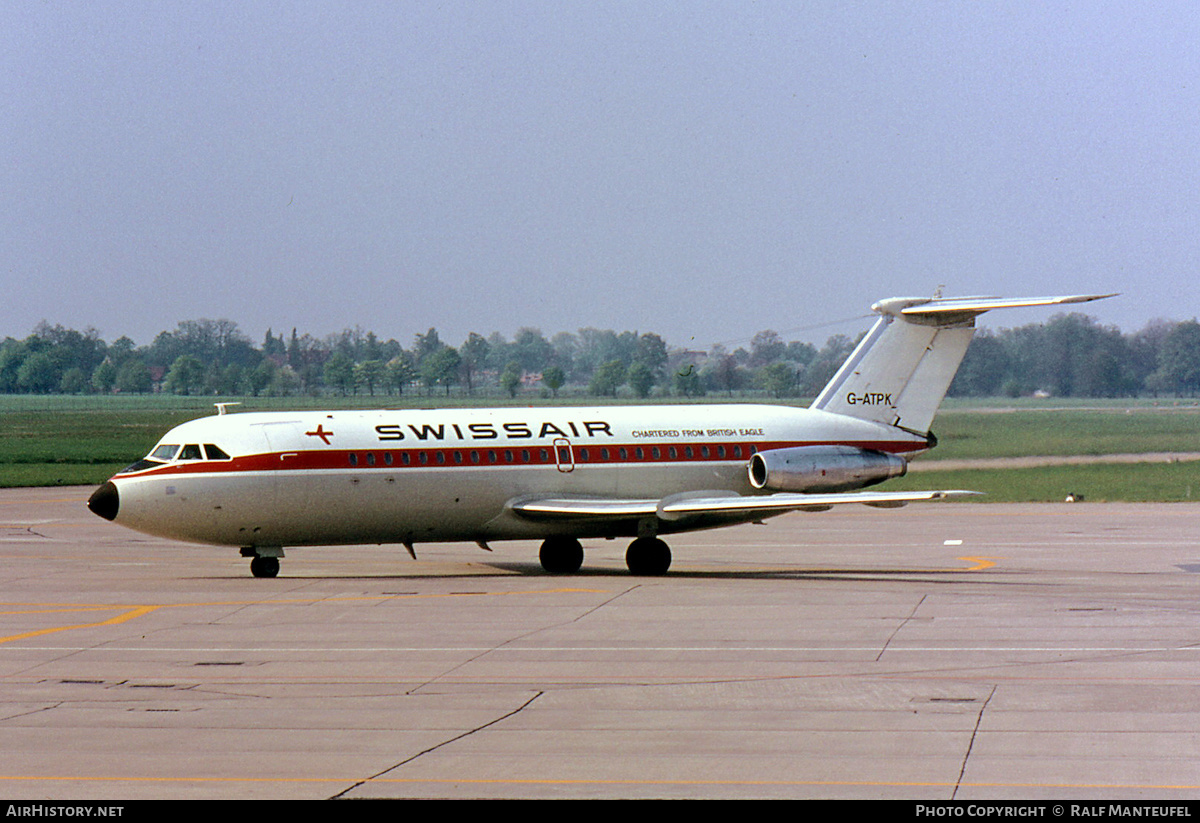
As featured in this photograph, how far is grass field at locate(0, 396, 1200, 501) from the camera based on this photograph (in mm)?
59219

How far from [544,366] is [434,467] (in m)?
73.2

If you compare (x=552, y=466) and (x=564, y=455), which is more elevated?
(x=564, y=455)

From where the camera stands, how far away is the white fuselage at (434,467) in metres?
28.2

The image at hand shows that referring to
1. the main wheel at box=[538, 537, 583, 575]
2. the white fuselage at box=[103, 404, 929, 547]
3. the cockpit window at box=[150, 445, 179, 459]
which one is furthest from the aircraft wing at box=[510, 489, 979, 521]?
the cockpit window at box=[150, 445, 179, 459]

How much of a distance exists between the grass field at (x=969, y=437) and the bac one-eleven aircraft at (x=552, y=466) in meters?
22.5

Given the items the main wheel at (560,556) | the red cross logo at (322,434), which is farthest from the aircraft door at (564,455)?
the red cross logo at (322,434)

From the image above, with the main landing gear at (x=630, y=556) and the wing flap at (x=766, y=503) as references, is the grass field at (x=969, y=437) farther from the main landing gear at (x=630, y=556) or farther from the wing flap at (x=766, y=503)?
the main landing gear at (x=630, y=556)

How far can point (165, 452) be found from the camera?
2862 cm

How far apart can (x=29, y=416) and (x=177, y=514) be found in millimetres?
79404

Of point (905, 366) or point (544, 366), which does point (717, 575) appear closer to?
point (905, 366)

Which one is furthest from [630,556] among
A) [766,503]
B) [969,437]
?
[969,437]

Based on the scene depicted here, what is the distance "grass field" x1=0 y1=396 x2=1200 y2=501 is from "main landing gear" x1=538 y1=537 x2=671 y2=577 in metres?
27.1

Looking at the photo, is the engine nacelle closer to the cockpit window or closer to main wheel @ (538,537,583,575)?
main wheel @ (538,537,583,575)
